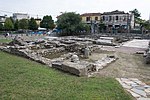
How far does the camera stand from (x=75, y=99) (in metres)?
6.33

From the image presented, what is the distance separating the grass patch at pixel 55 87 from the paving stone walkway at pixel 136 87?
374 mm

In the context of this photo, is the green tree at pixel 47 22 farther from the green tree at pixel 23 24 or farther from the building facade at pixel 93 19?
the building facade at pixel 93 19

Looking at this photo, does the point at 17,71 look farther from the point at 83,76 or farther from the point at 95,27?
the point at 95,27

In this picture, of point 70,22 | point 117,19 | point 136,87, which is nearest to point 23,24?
point 70,22

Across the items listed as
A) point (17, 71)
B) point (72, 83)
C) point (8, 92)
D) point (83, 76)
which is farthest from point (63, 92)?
point (17, 71)

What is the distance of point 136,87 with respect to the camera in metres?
8.18

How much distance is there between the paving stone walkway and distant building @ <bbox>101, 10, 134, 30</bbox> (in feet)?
163

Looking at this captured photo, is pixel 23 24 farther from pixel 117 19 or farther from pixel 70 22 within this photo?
pixel 117 19

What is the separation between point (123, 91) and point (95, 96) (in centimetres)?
134

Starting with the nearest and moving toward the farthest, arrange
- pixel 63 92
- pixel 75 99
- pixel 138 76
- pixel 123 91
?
1. pixel 75 99
2. pixel 63 92
3. pixel 123 91
4. pixel 138 76

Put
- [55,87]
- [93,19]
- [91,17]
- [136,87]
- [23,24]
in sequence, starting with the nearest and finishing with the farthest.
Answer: [55,87]
[136,87]
[23,24]
[93,19]
[91,17]

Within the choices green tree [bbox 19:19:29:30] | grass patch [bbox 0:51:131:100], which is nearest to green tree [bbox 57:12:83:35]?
green tree [bbox 19:19:29:30]

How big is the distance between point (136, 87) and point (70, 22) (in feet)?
135

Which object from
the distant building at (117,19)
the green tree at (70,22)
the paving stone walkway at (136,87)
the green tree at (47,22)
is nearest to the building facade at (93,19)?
the distant building at (117,19)
